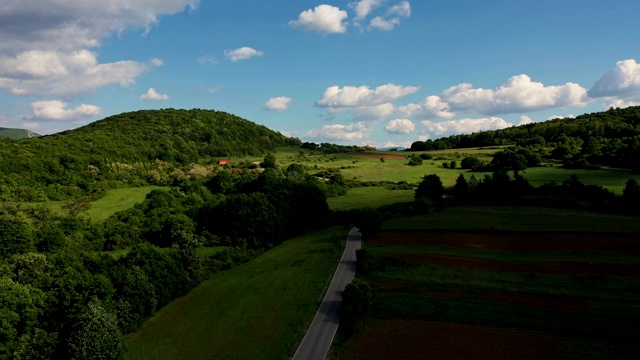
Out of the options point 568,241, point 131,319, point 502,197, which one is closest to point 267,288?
point 131,319

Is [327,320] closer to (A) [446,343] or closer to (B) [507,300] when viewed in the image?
(A) [446,343]

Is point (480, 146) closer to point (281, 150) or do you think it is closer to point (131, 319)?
point (281, 150)

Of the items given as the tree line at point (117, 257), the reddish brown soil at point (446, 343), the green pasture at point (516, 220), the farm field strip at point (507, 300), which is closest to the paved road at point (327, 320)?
the farm field strip at point (507, 300)

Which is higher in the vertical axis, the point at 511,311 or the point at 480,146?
the point at 480,146

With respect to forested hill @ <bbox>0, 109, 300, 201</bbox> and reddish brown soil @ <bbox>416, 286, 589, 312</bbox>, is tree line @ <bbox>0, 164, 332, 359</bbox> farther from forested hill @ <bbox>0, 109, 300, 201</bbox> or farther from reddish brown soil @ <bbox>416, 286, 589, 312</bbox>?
reddish brown soil @ <bbox>416, 286, 589, 312</bbox>

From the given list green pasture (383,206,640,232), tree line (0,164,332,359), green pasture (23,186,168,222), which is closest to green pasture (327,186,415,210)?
tree line (0,164,332,359)
